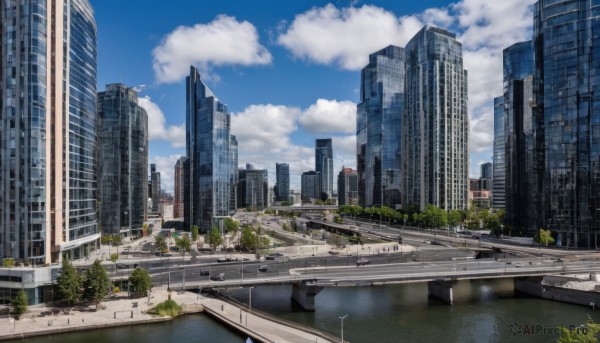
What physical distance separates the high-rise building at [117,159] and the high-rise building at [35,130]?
54.4 metres

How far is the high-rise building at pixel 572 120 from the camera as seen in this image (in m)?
127

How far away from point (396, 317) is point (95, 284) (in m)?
50.8

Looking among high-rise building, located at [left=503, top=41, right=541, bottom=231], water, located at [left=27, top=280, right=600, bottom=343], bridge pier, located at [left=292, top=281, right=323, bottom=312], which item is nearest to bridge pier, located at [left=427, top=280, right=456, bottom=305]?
water, located at [left=27, top=280, right=600, bottom=343]

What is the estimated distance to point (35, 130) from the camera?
89.7m

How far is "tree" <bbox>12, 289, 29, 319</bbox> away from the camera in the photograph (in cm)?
6419

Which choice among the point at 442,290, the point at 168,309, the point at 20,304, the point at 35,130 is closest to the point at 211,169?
the point at 35,130

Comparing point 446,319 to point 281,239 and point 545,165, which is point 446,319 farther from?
point 281,239

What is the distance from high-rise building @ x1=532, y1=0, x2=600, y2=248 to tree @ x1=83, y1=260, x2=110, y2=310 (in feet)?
432

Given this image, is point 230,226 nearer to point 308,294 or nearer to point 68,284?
point 308,294

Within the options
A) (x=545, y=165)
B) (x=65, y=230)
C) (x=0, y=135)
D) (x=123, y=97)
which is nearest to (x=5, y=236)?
(x=65, y=230)

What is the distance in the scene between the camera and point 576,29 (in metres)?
131

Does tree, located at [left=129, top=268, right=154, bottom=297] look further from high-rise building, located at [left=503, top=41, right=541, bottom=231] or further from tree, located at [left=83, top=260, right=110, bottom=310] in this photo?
high-rise building, located at [left=503, top=41, right=541, bottom=231]

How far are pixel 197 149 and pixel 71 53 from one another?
92519 millimetres

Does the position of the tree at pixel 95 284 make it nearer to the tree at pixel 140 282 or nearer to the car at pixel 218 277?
the tree at pixel 140 282
